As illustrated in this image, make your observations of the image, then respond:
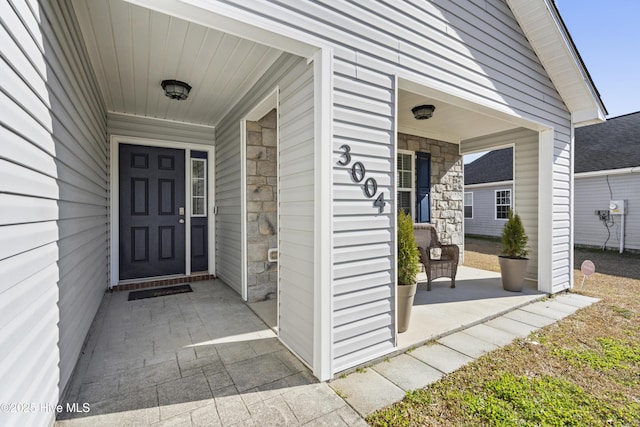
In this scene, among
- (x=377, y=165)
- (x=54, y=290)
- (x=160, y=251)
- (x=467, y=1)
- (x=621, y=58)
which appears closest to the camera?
(x=54, y=290)

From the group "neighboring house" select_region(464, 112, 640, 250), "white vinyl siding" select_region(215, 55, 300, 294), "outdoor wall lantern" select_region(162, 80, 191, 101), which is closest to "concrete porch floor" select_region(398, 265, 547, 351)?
"white vinyl siding" select_region(215, 55, 300, 294)

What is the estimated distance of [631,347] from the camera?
2.56 meters

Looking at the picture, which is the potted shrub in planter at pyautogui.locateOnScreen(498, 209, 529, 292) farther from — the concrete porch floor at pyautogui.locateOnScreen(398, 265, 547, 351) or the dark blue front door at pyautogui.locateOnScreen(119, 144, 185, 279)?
the dark blue front door at pyautogui.locateOnScreen(119, 144, 185, 279)

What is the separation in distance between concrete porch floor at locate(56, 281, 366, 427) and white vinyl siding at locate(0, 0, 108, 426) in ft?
0.74

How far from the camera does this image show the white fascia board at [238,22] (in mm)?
1653

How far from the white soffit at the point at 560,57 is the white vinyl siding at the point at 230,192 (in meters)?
3.29

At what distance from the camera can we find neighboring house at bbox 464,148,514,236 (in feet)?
39.3

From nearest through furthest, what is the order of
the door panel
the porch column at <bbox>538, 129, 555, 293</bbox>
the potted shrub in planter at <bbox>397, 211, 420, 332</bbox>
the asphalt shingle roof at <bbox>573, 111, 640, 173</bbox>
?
the potted shrub in planter at <bbox>397, 211, 420, 332</bbox>
the porch column at <bbox>538, 129, 555, 293</bbox>
the door panel
the asphalt shingle roof at <bbox>573, 111, 640, 173</bbox>

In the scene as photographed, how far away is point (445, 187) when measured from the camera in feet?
A: 19.4

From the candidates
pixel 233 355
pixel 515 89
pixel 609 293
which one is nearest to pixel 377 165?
pixel 233 355

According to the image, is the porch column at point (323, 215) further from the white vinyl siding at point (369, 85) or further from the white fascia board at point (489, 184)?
the white fascia board at point (489, 184)

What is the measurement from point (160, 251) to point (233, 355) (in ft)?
9.31

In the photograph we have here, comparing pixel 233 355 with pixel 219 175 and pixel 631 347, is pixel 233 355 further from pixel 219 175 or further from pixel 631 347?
pixel 631 347

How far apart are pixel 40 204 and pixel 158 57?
1937 millimetres
